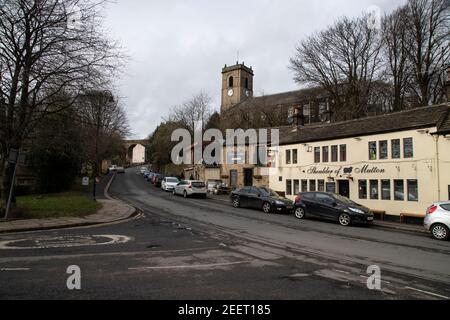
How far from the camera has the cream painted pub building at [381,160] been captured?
19984 millimetres

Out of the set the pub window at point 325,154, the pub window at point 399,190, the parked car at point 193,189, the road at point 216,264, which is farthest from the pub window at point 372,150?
the parked car at point 193,189

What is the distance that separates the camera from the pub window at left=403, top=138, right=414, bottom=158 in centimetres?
2125

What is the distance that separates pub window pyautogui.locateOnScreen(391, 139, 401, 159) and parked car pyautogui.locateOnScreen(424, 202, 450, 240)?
7.44 metres

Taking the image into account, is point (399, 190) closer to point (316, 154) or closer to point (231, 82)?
point (316, 154)

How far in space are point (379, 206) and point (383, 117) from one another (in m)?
6.49

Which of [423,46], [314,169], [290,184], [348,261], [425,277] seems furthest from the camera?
[423,46]

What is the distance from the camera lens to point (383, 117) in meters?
25.0

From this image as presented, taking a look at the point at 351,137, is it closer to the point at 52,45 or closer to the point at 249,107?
the point at 52,45

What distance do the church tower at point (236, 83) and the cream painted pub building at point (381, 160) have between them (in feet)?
186

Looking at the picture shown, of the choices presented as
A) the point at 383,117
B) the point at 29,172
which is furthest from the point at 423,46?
the point at 29,172

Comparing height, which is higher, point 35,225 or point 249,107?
point 249,107

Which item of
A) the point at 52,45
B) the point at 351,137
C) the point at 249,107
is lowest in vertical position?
the point at 351,137

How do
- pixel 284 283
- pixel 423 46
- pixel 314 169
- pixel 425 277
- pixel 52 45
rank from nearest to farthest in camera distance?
1. pixel 284 283
2. pixel 425 277
3. pixel 52 45
4. pixel 314 169
5. pixel 423 46

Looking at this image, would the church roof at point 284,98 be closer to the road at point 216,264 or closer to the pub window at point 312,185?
the pub window at point 312,185
